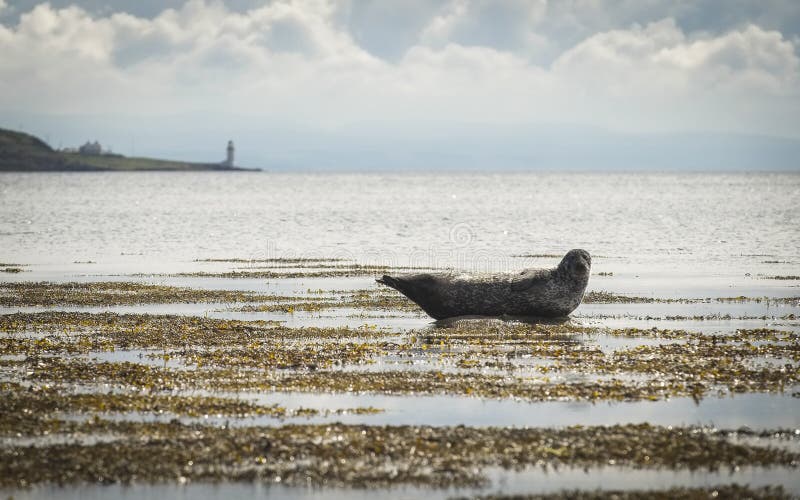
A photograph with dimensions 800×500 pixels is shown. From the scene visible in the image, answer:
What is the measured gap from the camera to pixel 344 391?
52.5 feet

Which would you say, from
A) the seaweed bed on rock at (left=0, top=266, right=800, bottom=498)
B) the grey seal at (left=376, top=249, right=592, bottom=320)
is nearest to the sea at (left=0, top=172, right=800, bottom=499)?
the seaweed bed on rock at (left=0, top=266, right=800, bottom=498)

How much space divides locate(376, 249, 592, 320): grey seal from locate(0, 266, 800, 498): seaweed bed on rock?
4.62 ft

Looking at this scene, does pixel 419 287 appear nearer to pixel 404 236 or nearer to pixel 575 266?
pixel 575 266

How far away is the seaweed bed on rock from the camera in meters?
11.9

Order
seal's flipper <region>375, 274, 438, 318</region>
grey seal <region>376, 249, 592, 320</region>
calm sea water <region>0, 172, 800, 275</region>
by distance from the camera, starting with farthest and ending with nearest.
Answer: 1. calm sea water <region>0, 172, 800, 275</region>
2. seal's flipper <region>375, 274, 438, 318</region>
3. grey seal <region>376, 249, 592, 320</region>

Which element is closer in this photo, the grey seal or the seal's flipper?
the grey seal

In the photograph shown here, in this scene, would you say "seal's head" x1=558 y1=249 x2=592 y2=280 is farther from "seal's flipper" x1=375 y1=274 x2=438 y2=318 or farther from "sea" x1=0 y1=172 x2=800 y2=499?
"seal's flipper" x1=375 y1=274 x2=438 y2=318

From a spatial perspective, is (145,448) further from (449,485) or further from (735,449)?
(735,449)

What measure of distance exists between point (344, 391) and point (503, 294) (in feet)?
A: 35.0

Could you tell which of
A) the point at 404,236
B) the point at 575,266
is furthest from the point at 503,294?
the point at 404,236

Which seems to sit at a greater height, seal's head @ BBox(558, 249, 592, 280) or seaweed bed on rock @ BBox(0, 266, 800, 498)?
seal's head @ BBox(558, 249, 592, 280)

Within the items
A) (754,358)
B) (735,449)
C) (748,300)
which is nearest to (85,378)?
(735,449)

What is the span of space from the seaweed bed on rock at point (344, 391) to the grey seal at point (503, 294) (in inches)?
55.5

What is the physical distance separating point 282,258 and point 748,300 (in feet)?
83.8
